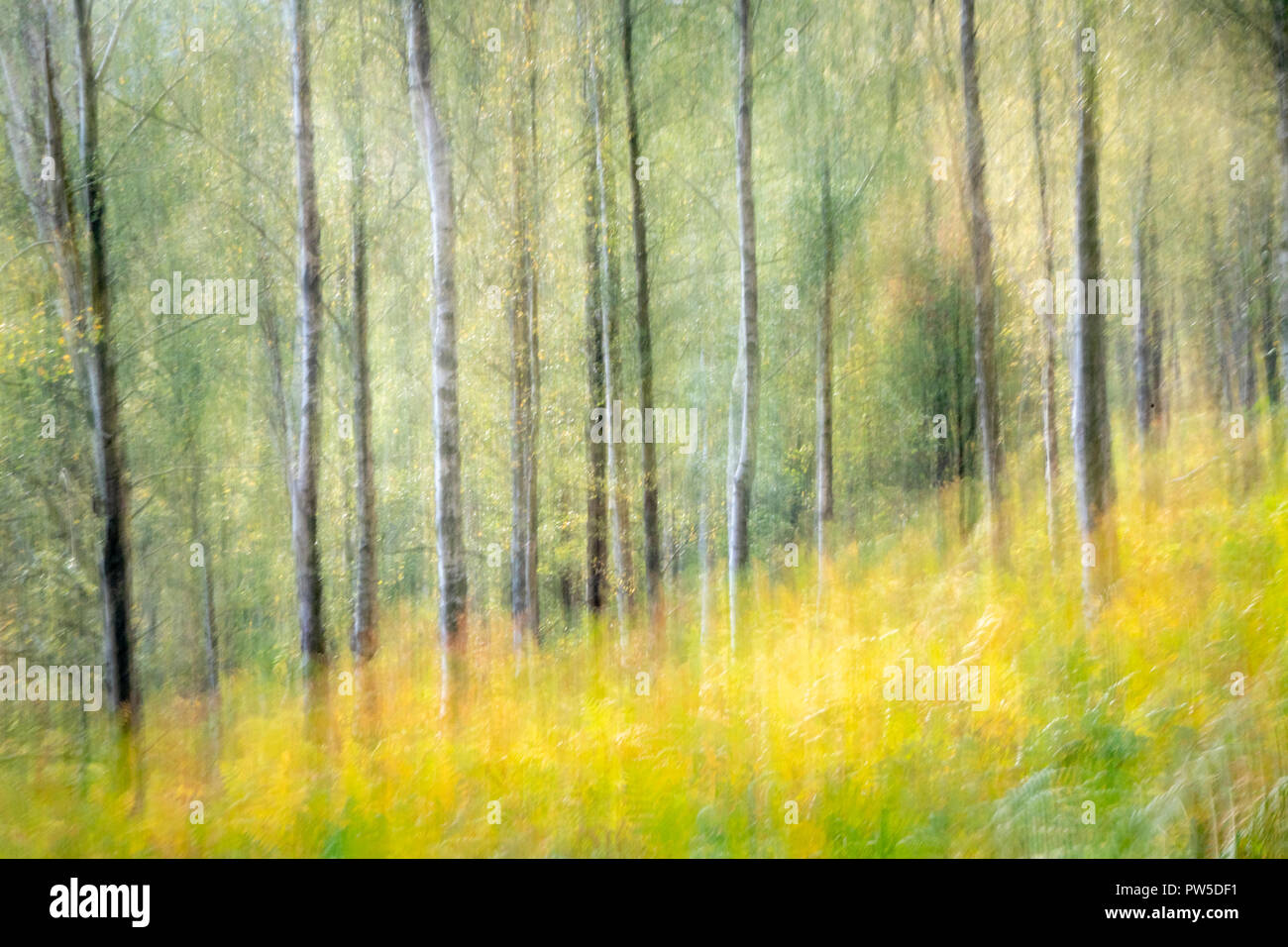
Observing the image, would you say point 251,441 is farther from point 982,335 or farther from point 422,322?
point 982,335

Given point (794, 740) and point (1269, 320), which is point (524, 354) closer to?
point (794, 740)

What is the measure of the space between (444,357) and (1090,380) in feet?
16.7

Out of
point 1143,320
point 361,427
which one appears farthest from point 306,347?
point 1143,320

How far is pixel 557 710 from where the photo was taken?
523cm

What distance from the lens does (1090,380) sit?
561 centimetres

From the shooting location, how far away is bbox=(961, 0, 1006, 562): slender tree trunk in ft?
18.5

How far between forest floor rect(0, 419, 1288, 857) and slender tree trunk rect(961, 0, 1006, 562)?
572mm

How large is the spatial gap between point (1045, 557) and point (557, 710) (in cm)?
391
